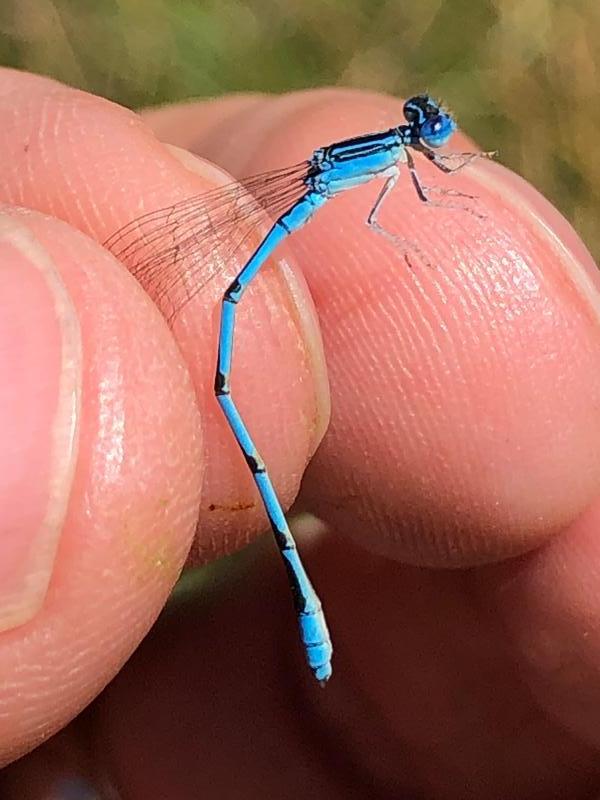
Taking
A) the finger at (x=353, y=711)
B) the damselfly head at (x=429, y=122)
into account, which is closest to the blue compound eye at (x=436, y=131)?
the damselfly head at (x=429, y=122)

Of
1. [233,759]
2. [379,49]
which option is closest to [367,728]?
[233,759]

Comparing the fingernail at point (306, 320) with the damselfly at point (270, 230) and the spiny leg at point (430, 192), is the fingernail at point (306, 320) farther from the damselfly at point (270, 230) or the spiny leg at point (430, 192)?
the spiny leg at point (430, 192)

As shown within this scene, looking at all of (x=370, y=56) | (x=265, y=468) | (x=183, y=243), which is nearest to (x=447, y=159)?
(x=183, y=243)

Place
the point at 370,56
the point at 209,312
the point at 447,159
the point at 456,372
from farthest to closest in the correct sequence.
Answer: the point at 370,56 → the point at 447,159 → the point at 456,372 → the point at 209,312

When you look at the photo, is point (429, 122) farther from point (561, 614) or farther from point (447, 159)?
point (561, 614)

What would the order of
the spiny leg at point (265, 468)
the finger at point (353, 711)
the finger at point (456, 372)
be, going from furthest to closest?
the finger at point (353, 711) → the finger at point (456, 372) → the spiny leg at point (265, 468)

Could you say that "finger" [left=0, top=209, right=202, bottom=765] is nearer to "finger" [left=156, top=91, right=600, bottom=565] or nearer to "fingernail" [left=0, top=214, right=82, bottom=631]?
"fingernail" [left=0, top=214, right=82, bottom=631]

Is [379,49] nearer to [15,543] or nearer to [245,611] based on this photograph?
[245,611]
